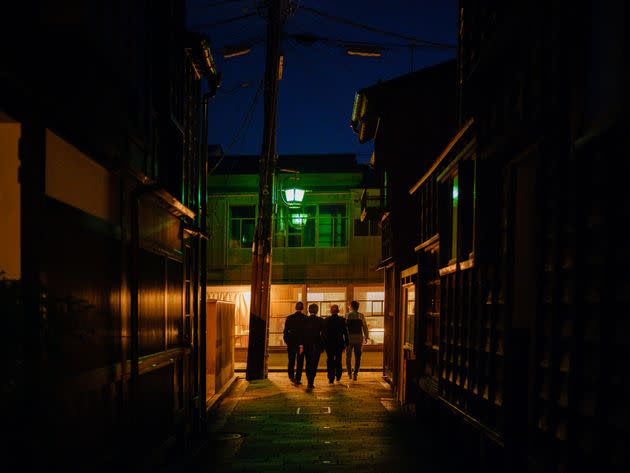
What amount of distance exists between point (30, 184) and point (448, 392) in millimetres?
7397

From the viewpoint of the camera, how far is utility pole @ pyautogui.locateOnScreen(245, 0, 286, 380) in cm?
1883

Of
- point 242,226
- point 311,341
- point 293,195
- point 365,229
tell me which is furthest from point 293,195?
point 242,226

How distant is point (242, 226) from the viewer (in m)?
32.0

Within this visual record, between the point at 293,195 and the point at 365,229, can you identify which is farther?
the point at 365,229

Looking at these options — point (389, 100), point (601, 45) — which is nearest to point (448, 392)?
point (601, 45)

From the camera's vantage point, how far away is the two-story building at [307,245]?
3066 cm

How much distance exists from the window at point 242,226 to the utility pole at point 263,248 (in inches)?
484

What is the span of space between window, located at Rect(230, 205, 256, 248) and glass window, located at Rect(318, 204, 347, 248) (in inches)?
138

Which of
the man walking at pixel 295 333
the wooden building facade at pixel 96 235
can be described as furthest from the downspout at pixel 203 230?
the man walking at pixel 295 333

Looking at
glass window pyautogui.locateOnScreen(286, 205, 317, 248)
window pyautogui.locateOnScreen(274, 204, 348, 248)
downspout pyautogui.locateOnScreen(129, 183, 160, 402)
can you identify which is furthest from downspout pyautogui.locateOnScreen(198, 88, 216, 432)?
glass window pyautogui.locateOnScreen(286, 205, 317, 248)

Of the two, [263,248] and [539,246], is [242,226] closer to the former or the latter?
[263,248]

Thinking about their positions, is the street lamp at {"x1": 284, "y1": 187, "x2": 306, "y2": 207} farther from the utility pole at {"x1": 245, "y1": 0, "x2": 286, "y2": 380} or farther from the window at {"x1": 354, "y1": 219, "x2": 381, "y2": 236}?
the window at {"x1": 354, "y1": 219, "x2": 381, "y2": 236}

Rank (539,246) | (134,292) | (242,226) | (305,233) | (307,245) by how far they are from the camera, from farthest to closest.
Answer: (242,226) < (305,233) < (307,245) < (134,292) < (539,246)

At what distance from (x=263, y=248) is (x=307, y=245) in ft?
39.9
